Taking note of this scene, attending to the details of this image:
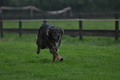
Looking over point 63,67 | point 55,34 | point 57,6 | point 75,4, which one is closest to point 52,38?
point 55,34

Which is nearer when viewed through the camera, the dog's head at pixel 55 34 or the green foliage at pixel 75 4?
the dog's head at pixel 55 34

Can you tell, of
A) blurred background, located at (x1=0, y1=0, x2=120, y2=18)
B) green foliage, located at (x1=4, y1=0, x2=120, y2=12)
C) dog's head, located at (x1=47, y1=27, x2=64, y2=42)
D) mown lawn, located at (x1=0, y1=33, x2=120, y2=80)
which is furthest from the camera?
green foliage, located at (x1=4, y1=0, x2=120, y2=12)

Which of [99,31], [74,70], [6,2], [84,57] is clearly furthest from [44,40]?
[6,2]

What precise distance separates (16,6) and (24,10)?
3.13 metres

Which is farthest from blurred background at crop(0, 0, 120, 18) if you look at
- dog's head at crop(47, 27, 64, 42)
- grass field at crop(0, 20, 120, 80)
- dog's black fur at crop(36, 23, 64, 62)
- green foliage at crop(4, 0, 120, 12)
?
dog's head at crop(47, 27, 64, 42)

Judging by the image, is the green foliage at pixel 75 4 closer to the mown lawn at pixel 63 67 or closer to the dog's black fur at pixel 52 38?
the mown lawn at pixel 63 67

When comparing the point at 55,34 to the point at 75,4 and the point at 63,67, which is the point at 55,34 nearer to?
the point at 63,67

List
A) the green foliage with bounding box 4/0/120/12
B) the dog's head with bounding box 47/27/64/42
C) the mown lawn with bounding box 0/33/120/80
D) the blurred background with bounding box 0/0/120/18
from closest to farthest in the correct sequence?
1. the mown lawn with bounding box 0/33/120/80
2. the dog's head with bounding box 47/27/64/42
3. the blurred background with bounding box 0/0/120/18
4. the green foliage with bounding box 4/0/120/12

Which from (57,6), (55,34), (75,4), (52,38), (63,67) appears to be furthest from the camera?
(57,6)

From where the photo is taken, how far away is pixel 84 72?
780 cm

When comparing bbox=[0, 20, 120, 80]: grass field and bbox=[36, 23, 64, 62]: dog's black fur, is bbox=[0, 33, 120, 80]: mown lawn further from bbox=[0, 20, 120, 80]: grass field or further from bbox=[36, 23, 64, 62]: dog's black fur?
bbox=[36, 23, 64, 62]: dog's black fur

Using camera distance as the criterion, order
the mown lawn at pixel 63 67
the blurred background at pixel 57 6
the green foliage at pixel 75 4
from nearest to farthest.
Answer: the mown lawn at pixel 63 67
the blurred background at pixel 57 6
the green foliage at pixel 75 4

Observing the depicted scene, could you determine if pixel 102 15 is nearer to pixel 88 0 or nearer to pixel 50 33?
pixel 50 33

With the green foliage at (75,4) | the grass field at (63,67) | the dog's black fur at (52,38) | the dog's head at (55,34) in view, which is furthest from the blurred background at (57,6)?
the dog's head at (55,34)
